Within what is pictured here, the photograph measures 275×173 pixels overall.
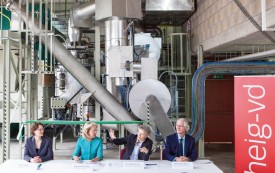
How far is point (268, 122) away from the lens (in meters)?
3.04

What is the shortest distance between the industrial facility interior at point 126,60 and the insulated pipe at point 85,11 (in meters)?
0.02

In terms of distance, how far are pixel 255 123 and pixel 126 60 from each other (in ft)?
9.16

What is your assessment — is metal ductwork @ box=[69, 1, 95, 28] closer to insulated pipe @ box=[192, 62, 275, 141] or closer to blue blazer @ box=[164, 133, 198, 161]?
insulated pipe @ box=[192, 62, 275, 141]

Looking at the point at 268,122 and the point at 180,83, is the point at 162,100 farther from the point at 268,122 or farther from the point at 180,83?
the point at 180,83

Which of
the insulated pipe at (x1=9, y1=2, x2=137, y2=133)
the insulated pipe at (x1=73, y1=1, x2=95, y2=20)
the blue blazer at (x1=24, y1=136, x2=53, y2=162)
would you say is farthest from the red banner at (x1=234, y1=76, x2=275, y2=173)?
the insulated pipe at (x1=73, y1=1, x2=95, y2=20)

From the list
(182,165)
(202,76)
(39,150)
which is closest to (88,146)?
(39,150)

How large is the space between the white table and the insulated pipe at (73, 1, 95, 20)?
3530 mm

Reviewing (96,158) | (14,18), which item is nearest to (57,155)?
(14,18)

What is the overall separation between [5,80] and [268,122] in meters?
4.38

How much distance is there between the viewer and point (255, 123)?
10.4 feet

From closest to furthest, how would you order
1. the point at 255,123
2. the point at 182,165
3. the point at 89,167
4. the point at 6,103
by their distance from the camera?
the point at 255,123, the point at 89,167, the point at 182,165, the point at 6,103

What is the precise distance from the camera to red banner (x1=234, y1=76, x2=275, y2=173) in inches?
119

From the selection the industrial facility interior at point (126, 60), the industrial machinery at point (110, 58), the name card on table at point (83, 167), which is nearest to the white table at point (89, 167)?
the name card on table at point (83, 167)

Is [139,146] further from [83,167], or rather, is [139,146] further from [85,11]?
[85,11]
